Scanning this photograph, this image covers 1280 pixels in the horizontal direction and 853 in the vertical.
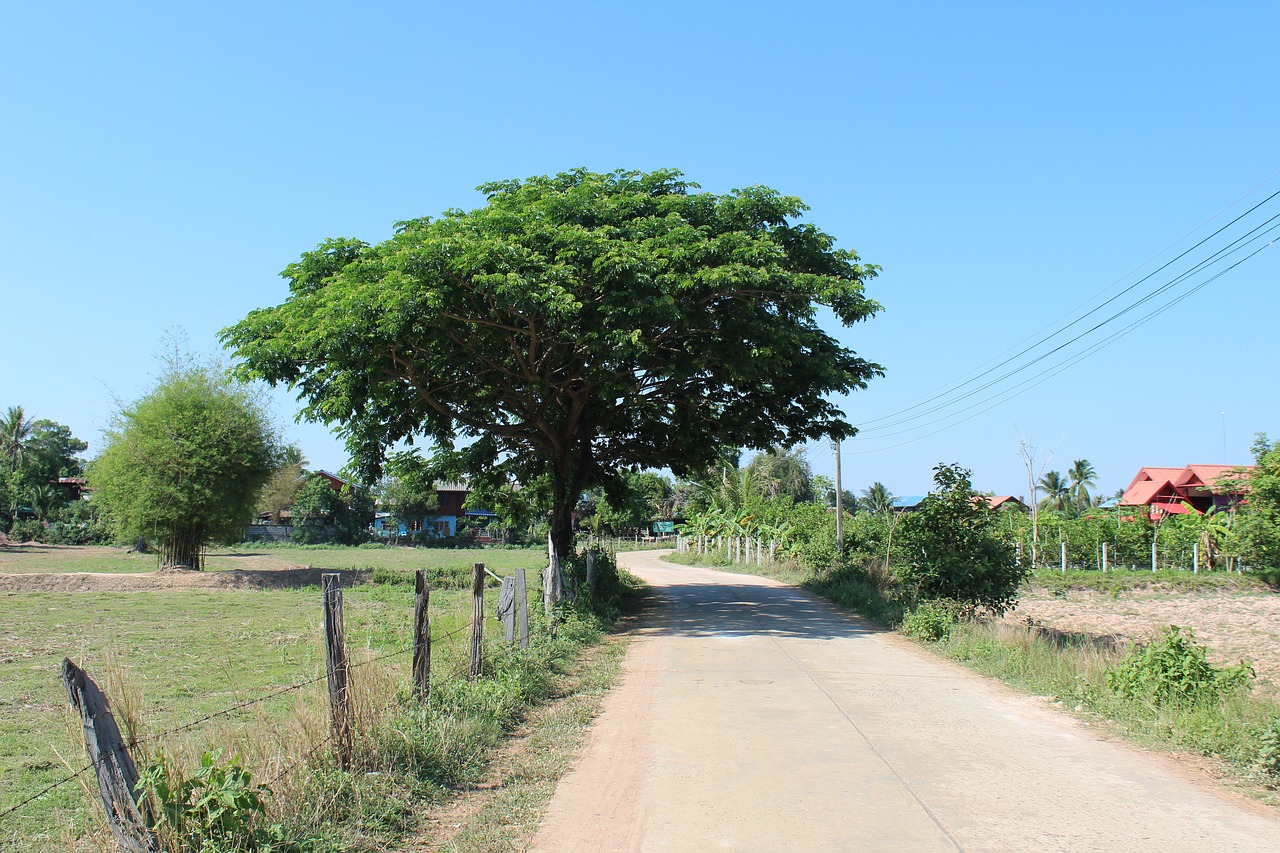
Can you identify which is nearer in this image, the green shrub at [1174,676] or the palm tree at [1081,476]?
the green shrub at [1174,676]

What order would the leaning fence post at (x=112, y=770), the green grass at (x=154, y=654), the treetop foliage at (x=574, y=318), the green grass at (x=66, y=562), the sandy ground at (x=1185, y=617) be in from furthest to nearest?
the green grass at (x=66, y=562), the sandy ground at (x=1185, y=617), the treetop foliage at (x=574, y=318), the green grass at (x=154, y=654), the leaning fence post at (x=112, y=770)

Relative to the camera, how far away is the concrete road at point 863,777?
5898mm

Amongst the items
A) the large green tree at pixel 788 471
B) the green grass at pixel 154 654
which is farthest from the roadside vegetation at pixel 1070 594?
the large green tree at pixel 788 471

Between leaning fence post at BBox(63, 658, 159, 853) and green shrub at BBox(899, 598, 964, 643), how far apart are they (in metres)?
13.8

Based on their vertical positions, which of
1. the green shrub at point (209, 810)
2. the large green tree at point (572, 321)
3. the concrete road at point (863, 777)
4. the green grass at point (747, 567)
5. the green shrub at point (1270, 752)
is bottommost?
the green grass at point (747, 567)

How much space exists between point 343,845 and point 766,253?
1243cm

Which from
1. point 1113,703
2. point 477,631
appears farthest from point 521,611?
point 1113,703

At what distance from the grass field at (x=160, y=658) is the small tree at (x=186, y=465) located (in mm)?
4561

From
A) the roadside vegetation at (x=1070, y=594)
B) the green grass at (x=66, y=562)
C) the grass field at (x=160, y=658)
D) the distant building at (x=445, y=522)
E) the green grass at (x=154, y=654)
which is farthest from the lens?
the distant building at (x=445, y=522)

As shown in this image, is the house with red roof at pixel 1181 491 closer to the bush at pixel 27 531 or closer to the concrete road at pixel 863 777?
the concrete road at pixel 863 777

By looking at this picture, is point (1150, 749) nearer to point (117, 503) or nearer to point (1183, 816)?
point (1183, 816)

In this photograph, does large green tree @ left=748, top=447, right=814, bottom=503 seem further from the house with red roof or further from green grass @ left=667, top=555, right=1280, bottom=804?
green grass @ left=667, top=555, right=1280, bottom=804

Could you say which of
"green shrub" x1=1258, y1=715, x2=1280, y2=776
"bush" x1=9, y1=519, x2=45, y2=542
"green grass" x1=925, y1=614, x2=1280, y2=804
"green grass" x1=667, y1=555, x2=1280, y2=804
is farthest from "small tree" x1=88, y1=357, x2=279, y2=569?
"bush" x1=9, y1=519, x2=45, y2=542

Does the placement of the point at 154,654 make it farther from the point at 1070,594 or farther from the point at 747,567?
the point at 747,567
